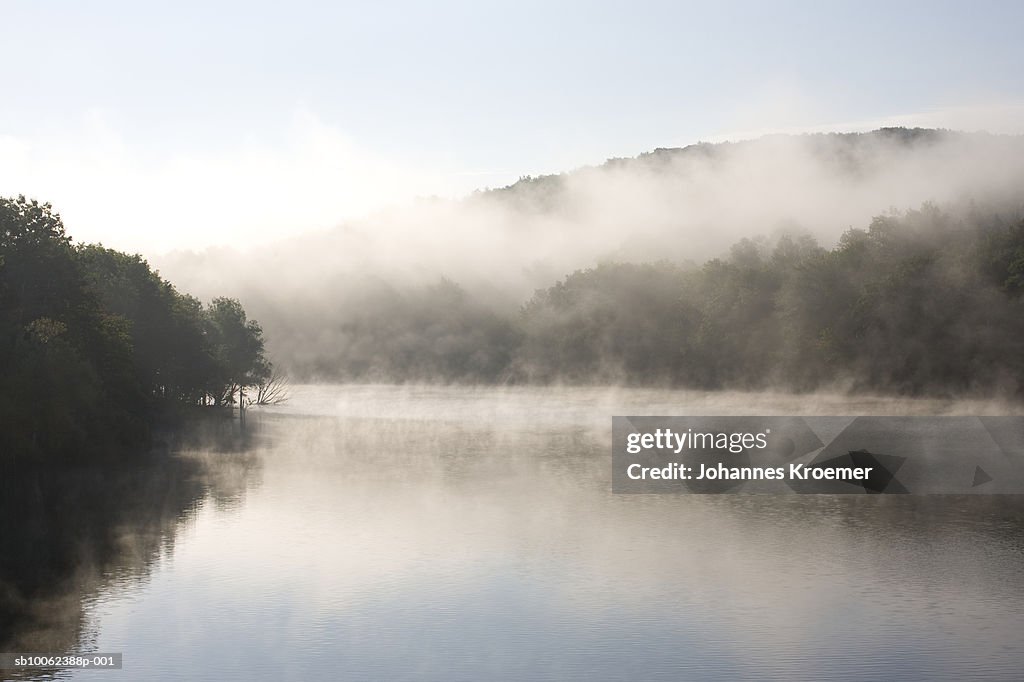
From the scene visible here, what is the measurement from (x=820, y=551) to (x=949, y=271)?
92660mm

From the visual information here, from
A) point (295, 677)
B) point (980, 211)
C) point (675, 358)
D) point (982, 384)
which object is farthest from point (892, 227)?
point (295, 677)

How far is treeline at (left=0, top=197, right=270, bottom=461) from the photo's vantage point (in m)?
63.1

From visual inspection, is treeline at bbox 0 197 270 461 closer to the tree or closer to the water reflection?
the water reflection

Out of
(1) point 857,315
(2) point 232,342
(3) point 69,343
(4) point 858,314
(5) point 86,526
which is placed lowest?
(5) point 86,526

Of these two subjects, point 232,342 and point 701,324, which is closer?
point 232,342

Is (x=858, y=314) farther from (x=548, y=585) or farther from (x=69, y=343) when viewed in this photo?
(x=548, y=585)

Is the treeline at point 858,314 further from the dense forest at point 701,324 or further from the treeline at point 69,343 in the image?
the treeline at point 69,343

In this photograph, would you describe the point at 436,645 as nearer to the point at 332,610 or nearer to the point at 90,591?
the point at 332,610

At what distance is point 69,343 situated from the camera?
238 ft

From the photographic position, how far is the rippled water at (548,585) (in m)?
28.8

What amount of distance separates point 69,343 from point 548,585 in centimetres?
4719

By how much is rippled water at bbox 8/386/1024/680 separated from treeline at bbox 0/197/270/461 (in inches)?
417

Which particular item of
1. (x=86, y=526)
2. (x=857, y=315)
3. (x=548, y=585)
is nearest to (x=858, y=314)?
(x=857, y=315)

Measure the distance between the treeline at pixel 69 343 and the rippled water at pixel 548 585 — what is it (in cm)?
1060
